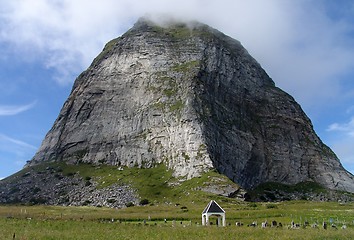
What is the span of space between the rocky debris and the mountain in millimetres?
17301

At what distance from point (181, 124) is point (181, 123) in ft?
1.54

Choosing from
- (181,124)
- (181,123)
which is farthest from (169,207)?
(181,123)

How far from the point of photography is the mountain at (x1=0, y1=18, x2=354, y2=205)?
161 meters

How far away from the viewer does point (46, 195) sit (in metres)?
139

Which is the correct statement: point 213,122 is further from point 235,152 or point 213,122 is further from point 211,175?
point 211,175

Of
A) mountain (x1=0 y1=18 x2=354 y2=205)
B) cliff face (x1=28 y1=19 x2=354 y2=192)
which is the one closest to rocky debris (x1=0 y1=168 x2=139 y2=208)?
mountain (x1=0 y1=18 x2=354 y2=205)

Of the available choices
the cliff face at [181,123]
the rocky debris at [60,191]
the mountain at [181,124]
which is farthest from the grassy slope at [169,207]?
the cliff face at [181,123]

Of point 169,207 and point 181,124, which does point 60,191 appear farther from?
point 169,207

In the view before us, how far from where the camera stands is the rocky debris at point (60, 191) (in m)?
131

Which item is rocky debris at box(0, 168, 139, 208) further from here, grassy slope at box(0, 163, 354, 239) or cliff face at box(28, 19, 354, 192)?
cliff face at box(28, 19, 354, 192)

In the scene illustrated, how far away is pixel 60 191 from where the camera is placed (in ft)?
461

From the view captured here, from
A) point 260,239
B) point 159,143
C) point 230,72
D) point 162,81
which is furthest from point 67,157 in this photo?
point 260,239

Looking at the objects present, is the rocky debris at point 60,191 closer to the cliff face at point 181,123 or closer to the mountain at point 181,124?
the mountain at point 181,124

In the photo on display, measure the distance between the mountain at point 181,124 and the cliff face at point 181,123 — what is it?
45 centimetres
